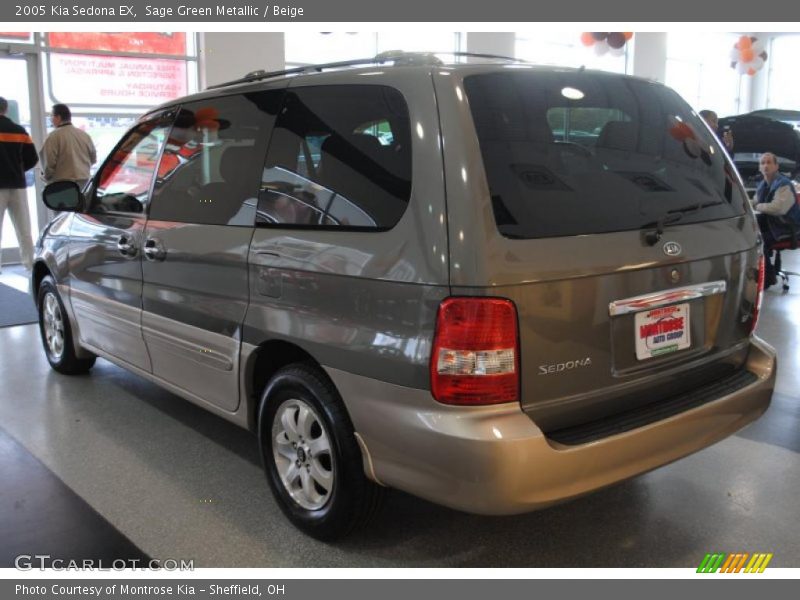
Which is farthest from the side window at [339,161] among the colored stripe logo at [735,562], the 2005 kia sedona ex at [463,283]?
the colored stripe logo at [735,562]

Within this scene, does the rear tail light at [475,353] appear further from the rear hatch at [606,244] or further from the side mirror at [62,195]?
the side mirror at [62,195]

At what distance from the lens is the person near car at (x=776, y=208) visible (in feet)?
22.7

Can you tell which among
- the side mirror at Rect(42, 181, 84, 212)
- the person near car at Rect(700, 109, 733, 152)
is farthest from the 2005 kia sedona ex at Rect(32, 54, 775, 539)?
the person near car at Rect(700, 109, 733, 152)

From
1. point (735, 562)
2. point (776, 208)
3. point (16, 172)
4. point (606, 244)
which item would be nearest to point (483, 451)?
point (606, 244)

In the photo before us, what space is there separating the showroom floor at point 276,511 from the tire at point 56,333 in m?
0.66

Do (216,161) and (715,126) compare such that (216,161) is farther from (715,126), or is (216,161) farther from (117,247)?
(715,126)

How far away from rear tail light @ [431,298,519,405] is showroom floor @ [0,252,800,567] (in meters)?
0.78

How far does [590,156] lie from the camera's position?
7.65 feet

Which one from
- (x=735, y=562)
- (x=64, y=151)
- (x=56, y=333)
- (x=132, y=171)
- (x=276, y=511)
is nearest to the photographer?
(x=735, y=562)

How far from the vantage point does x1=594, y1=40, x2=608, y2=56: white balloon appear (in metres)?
13.0

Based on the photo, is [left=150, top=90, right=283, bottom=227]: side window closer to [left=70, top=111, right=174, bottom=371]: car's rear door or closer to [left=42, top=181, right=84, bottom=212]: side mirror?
[left=70, top=111, right=174, bottom=371]: car's rear door

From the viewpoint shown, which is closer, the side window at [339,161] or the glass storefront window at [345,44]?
the side window at [339,161]

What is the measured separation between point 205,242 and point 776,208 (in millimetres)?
5910

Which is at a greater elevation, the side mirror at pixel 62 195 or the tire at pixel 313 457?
the side mirror at pixel 62 195
